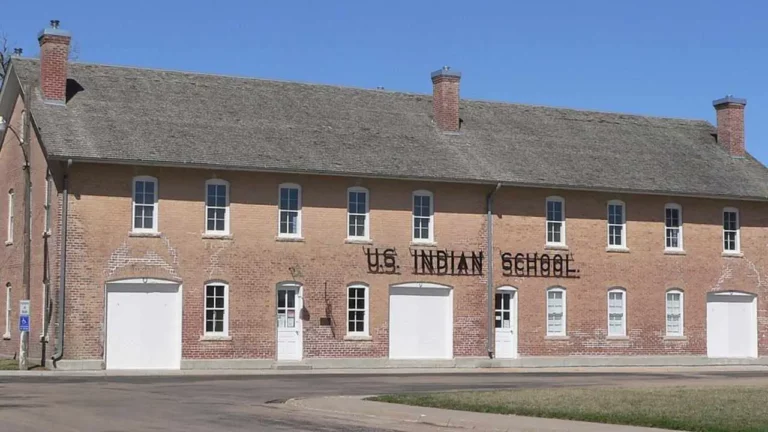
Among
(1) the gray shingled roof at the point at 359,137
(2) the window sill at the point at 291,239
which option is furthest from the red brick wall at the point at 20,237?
(2) the window sill at the point at 291,239

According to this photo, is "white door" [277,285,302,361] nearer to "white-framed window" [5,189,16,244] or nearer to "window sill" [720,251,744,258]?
"white-framed window" [5,189,16,244]

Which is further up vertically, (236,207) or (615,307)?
(236,207)

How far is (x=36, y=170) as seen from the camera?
3838 centimetres

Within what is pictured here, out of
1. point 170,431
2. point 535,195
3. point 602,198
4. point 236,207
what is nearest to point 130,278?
point 236,207

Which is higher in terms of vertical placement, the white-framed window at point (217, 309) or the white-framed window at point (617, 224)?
the white-framed window at point (617, 224)

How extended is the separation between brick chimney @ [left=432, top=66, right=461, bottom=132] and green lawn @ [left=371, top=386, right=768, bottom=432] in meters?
18.5

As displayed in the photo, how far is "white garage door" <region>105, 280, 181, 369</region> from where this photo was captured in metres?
36.2

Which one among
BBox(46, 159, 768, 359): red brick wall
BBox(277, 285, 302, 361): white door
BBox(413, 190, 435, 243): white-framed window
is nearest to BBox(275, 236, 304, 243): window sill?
BBox(46, 159, 768, 359): red brick wall

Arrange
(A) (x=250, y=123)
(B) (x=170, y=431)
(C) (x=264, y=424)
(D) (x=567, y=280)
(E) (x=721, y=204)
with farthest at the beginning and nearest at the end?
(E) (x=721, y=204)
(D) (x=567, y=280)
(A) (x=250, y=123)
(C) (x=264, y=424)
(B) (x=170, y=431)

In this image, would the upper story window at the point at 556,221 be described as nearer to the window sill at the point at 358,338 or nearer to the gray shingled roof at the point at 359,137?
the gray shingled roof at the point at 359,137

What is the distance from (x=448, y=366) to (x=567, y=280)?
17.8ft

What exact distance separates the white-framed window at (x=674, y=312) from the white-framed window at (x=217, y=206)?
1657 cm

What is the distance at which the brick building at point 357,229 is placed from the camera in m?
36.3

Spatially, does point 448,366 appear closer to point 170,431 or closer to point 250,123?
point 250,123
